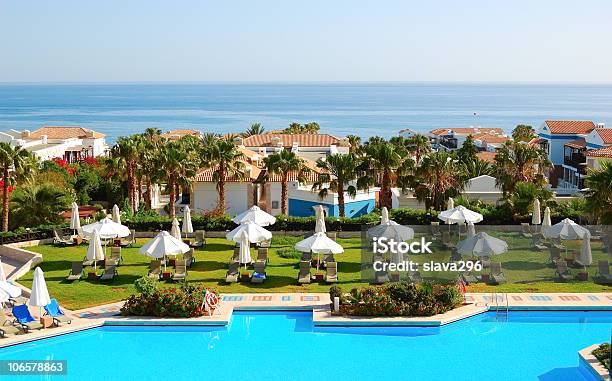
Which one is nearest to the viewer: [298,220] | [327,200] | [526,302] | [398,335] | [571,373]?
[571,373]

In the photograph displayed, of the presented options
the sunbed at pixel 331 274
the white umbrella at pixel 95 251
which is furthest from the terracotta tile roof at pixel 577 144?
the white umbrella at pixel 95 251

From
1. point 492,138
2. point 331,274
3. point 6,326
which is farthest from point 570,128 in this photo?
point 6,326

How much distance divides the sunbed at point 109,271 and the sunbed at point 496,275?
13.1m

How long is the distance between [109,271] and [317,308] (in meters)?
8.25

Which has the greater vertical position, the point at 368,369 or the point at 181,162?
the point at 181,162

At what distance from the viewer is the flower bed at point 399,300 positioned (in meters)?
21.7

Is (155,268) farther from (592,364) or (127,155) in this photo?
(127,155)

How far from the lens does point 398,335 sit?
2092cm

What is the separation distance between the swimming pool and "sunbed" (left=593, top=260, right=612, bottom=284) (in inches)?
129

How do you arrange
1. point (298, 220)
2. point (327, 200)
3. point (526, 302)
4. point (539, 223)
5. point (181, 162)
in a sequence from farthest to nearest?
1. point (327, 200)
2. point (181, 162)
3. point (298, 220)
4. point (539, 223)
5. point (526, 302)

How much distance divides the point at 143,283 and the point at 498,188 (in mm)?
27263

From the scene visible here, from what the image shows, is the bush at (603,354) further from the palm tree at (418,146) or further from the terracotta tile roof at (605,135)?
the palm tree at (418,146)

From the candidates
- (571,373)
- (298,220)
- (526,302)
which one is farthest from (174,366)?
(298,220)

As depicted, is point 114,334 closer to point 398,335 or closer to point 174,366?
point 174,366
